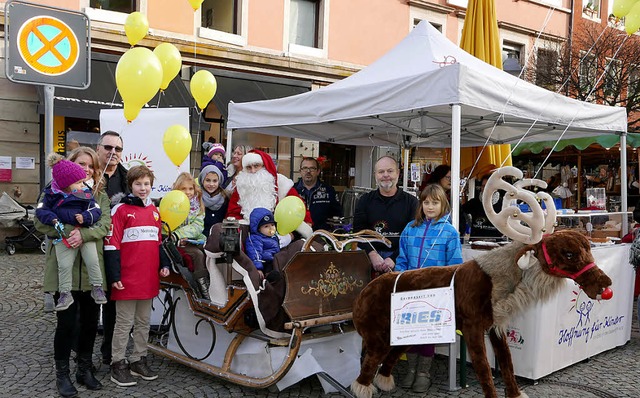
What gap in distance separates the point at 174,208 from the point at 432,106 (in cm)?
224

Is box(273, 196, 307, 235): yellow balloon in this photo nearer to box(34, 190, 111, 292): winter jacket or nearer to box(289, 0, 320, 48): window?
box(34, 190, 111, 292): winter jacket

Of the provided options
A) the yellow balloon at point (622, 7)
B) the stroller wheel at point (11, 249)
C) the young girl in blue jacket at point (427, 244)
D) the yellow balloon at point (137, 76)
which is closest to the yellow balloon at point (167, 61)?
the yellow balloon at point (137, 76)

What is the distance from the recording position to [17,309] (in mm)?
6512

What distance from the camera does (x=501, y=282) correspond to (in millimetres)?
3396

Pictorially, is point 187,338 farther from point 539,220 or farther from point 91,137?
point 91,137

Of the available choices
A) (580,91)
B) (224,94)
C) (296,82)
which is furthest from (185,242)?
(580,91)

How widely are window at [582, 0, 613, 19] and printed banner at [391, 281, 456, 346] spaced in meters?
19.4

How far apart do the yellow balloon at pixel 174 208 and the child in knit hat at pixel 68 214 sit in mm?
656

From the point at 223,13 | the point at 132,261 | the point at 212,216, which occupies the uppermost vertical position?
the point at 223,13

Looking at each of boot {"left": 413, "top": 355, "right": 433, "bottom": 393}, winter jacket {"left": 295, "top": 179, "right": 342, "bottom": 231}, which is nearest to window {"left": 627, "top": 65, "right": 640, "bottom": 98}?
winter jacket {"left": 295, "top": 179, "right": 342, "bottom": 231}

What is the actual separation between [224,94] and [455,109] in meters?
9.14

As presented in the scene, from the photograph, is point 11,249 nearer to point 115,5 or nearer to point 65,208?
point 115,5

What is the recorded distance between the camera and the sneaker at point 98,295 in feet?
13.0

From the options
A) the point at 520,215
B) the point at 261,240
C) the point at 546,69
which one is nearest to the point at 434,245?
the point at 520,215
